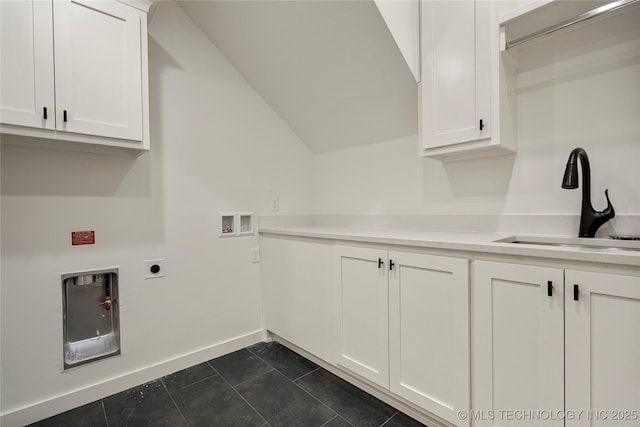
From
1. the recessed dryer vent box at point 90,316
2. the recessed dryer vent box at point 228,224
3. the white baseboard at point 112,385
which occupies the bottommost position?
the white baseboard at point 112,385

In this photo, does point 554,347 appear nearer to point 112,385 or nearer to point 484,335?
point 484,335

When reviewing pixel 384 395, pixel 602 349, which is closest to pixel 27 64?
pixel 384 395

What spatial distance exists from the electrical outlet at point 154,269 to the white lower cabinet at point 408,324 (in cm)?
118

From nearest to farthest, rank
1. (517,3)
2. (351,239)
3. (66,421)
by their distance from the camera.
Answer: (517,3) < (66,421) < (351,239)

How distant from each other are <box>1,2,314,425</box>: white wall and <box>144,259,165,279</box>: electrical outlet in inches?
1.4

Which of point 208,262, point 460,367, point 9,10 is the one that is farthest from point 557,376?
point 9,10

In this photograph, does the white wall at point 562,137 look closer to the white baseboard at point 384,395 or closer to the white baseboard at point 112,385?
the white baseboard at point 384,395

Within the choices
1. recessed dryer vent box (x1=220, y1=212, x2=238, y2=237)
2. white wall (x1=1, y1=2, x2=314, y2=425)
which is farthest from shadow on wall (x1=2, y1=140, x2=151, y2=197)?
recessed dryer vent box (x1=220, y1=212, x2=238, y2=237)

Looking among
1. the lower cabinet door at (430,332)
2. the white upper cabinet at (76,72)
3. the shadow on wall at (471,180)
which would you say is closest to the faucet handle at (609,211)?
the shadow on wall at (471,180)

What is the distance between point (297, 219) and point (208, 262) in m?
0.87

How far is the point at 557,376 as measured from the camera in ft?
3.59

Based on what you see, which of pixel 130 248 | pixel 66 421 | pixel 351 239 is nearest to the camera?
pixel 66 421

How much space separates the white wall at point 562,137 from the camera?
1363mm

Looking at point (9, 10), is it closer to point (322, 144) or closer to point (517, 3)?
point (322, 144)
